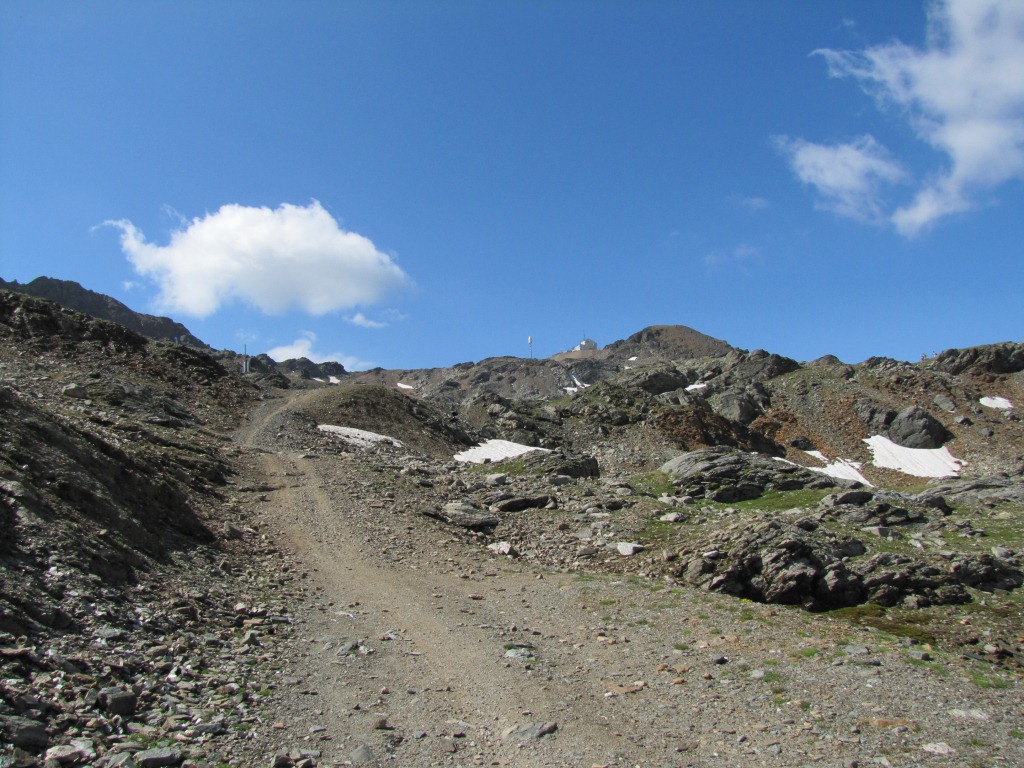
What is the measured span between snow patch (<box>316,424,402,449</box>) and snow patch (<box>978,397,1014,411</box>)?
9556 cm

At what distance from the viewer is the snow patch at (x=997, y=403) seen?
101 m

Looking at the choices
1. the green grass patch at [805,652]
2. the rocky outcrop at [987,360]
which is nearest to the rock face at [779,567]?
the green grass patch at [805,652]

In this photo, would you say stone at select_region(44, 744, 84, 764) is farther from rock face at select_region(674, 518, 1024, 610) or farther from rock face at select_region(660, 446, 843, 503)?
rock face at select_region(660, 446, 843, 503)

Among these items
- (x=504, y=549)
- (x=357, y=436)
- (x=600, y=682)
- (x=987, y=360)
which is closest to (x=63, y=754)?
(x=600, y=682)

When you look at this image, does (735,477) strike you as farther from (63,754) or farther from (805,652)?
(63,754)

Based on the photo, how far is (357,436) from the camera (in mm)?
59656

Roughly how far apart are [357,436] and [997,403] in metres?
101

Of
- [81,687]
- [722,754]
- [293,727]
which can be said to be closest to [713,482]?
[722,754]

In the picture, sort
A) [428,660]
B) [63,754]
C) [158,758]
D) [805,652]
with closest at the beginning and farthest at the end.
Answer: [63,754] < [158,758] < [428,660] < [805,652]

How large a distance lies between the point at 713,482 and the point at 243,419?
46595 millimetres

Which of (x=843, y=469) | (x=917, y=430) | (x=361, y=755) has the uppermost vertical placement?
(x=917, y=430)

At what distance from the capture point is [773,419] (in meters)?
103

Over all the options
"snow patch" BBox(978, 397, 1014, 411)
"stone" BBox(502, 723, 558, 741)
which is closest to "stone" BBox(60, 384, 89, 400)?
"stone" BBox(502, 723, 558, 741)

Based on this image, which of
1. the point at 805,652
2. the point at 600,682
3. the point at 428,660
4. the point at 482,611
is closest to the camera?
the point at 600,682
